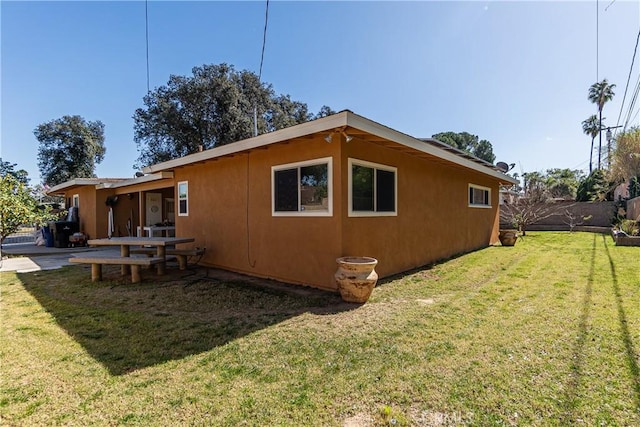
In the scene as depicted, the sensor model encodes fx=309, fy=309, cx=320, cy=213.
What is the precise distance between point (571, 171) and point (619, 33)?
39761mm

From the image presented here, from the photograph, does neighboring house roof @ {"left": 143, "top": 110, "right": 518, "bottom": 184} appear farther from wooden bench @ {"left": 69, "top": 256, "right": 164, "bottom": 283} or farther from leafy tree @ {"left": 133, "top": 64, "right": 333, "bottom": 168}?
leafy tree @ {"left": 133, "top": 64, "right": 333, "bottom": 168}

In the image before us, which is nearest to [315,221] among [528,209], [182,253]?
[182,253]

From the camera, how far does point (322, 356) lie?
2982 millimetres

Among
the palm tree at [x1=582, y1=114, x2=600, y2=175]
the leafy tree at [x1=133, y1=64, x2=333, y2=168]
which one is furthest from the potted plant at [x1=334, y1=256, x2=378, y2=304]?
the palm tree at [x1=582, y1=114, x2=600, y2=175]

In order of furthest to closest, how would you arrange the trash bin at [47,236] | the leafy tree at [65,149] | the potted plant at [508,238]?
the leafy tree at [65,149]
the trash bin at [47,236]
the potted plant at [508,238]

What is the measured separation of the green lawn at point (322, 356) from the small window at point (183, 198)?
358 centimetres

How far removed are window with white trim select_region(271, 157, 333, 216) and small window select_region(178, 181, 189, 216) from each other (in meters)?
3.78

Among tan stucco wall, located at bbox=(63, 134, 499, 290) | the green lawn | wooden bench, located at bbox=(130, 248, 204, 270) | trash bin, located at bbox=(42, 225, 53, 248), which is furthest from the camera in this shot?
trash bin, located at bbox=(42, 225, 53, 248)

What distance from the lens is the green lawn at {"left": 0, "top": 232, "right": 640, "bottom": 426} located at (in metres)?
2.16

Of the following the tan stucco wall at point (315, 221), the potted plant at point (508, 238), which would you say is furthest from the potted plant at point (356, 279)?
the potted plant at point (508, 238)

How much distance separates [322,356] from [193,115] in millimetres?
22326

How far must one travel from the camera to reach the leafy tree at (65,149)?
27.9 meters

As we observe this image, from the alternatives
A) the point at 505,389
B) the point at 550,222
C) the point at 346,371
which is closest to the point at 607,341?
the point at 505,389

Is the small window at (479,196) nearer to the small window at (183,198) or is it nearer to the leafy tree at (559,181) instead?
the small window at (183,198)
